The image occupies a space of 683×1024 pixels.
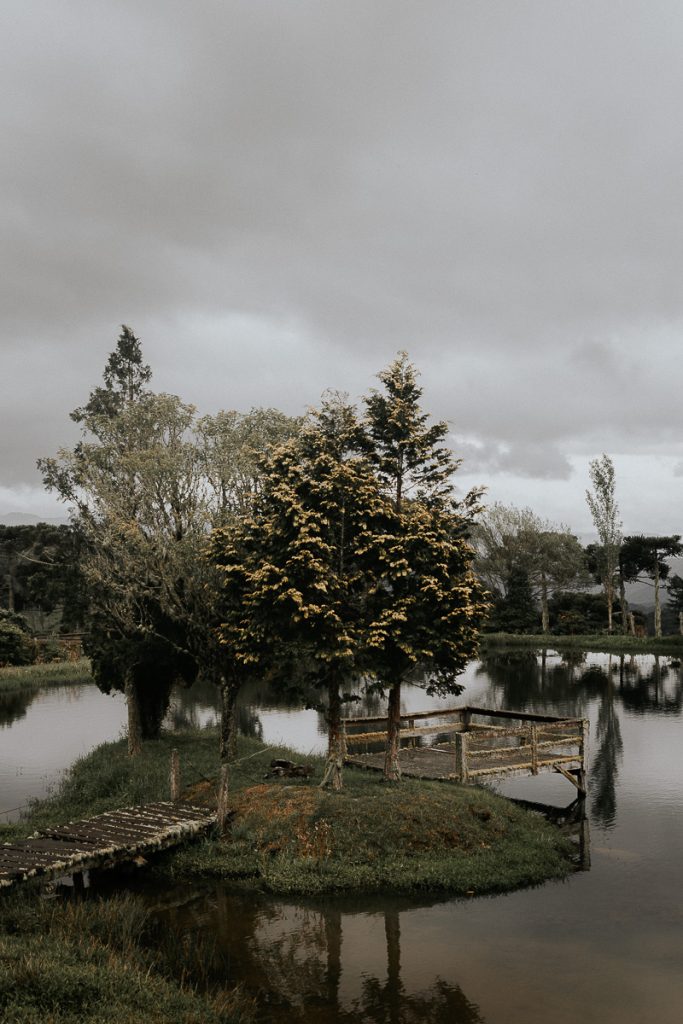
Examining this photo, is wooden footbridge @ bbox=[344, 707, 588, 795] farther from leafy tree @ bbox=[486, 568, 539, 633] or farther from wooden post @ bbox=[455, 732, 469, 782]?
leafy tree @ bbox=[486, 568, 539, 633]

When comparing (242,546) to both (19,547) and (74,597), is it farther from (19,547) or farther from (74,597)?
(19,547)

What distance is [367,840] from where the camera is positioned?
23.3 m

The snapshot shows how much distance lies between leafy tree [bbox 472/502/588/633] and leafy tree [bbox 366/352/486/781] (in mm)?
81662

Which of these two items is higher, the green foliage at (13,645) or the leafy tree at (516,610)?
the leafy tree at (516,610)

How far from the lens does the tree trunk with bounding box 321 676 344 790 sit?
86.2ft

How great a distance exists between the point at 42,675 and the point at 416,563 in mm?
53949

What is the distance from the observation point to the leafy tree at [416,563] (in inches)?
1062

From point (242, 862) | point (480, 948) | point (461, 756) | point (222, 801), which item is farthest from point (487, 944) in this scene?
point (461, 756)

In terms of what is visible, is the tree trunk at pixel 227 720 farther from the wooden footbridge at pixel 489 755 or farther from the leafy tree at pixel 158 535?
the wooden footbridge at pixel 489 755

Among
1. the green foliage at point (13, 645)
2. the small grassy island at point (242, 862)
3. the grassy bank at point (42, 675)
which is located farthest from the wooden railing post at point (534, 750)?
the green foliage at point (13, 645)

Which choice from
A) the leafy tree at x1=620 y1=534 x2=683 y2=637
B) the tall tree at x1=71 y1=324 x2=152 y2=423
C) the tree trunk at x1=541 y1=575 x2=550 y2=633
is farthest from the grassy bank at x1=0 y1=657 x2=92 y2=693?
the leafy tree at x1=620 y1=534 x2=683 y2=637

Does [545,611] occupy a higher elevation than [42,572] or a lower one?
lower

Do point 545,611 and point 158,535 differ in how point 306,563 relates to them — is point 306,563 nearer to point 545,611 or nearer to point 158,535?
point 158,535

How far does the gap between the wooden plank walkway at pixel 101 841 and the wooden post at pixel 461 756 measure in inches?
372
